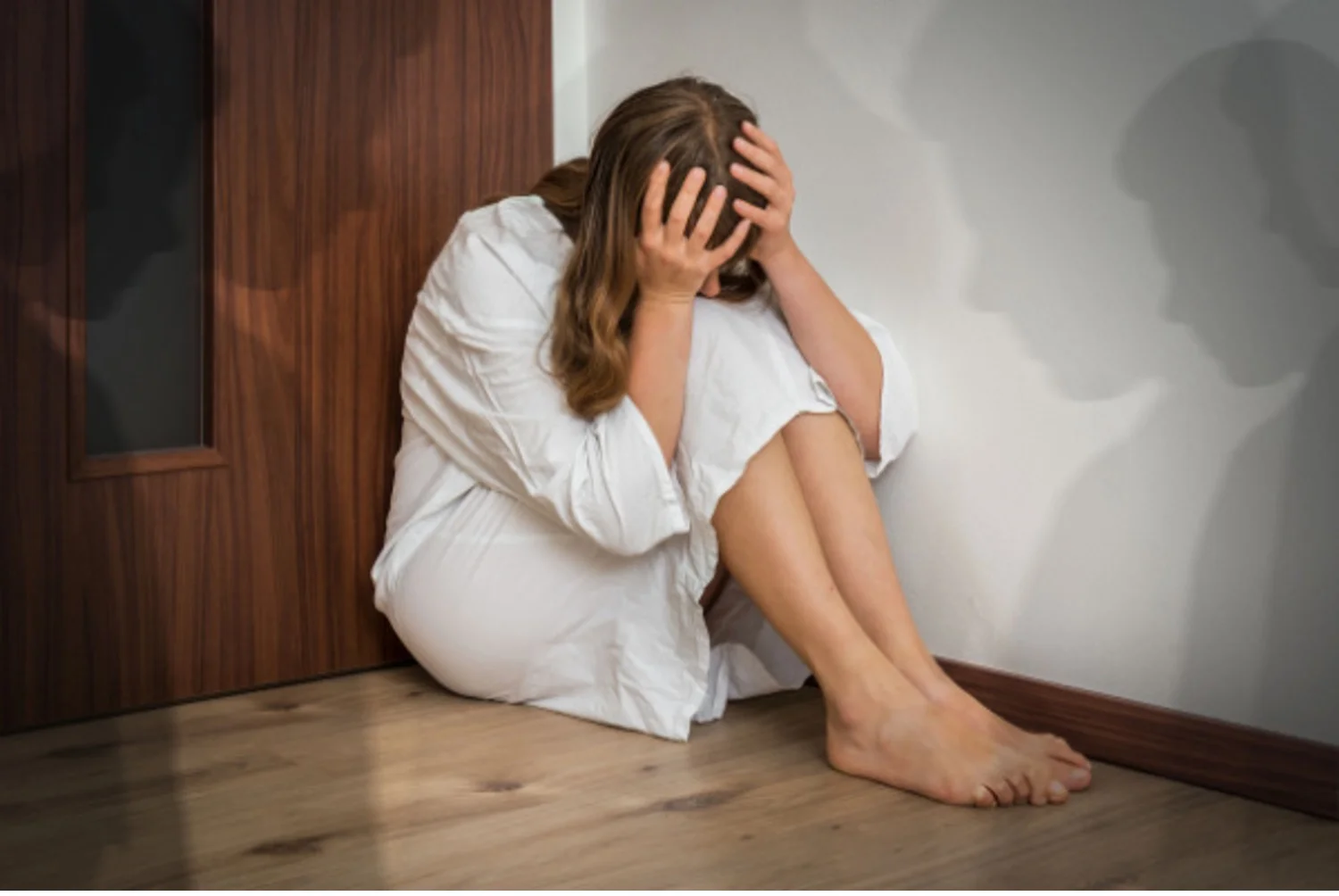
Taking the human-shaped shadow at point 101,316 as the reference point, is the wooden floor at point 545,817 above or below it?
below

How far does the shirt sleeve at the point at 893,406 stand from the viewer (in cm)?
185

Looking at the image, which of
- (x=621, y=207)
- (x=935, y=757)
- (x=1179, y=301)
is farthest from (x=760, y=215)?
(x=935, y=757)

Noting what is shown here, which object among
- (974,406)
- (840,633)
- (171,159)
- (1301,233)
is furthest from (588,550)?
(1301,233)

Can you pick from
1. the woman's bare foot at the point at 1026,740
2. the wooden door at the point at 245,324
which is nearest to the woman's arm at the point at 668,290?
the woman's bare foot at the point at 1026,740

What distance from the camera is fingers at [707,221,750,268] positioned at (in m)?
1.66

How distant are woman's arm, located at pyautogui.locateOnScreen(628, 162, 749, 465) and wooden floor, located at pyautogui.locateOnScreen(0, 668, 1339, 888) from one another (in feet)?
1.17

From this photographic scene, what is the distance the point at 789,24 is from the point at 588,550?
72 centimetres

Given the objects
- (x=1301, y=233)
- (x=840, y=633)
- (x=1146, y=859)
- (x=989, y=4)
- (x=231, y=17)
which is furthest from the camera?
(x=231, y=17)

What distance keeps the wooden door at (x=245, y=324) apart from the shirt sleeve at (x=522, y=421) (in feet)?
0.73

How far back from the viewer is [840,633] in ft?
5.33

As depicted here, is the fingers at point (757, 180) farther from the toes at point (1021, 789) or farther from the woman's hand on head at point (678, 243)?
the toes at point (1021, 789)

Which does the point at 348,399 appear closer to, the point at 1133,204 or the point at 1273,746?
the point at 1133,204

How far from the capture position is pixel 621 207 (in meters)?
1.68

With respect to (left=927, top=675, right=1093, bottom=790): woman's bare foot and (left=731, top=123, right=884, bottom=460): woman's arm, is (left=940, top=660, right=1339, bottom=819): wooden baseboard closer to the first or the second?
(left=927, top=675, right=1093, bottom=790): woman's bare foot
